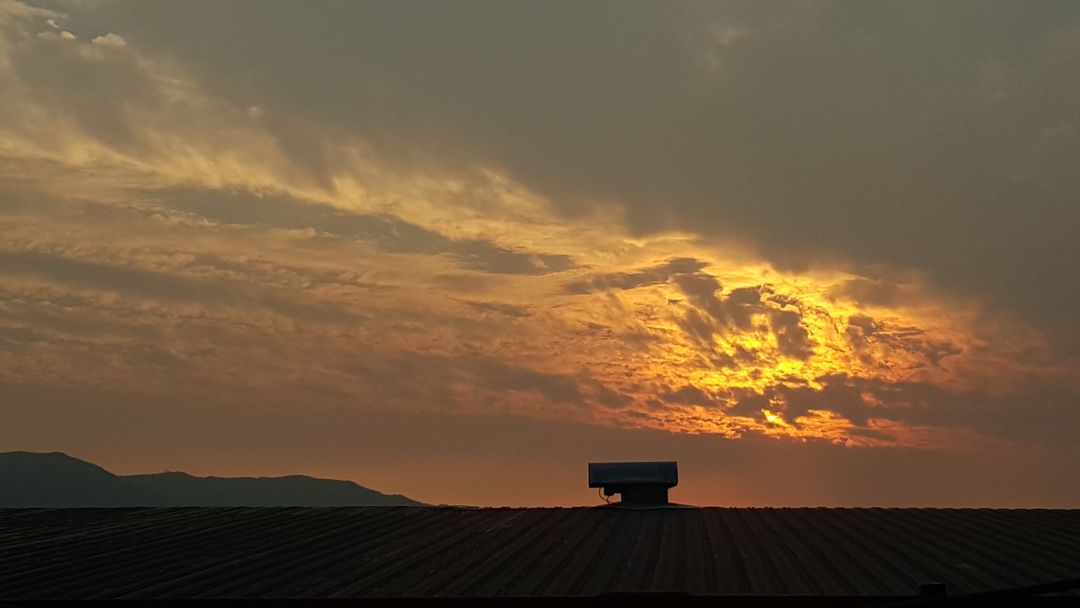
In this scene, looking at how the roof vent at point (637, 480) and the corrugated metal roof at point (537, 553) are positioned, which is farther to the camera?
the roof vent at point (637, 480)

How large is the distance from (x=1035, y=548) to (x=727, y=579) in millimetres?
8844

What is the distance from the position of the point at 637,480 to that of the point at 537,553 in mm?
13455

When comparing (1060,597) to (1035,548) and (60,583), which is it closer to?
(1035,548)

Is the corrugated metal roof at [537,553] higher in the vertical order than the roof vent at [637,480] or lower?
lower

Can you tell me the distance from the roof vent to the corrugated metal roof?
282 centimetres

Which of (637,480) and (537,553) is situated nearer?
(537,553)

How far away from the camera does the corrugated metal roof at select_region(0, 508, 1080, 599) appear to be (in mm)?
21688

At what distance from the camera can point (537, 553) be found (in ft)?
83.4

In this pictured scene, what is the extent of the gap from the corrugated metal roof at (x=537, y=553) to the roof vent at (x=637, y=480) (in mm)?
2820

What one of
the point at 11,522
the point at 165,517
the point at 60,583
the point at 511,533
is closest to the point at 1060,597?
the point at 511,533

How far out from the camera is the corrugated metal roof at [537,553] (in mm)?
21688

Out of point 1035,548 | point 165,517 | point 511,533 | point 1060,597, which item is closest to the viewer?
point 1060,597

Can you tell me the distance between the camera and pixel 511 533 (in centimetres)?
2909

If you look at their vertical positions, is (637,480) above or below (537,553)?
above
